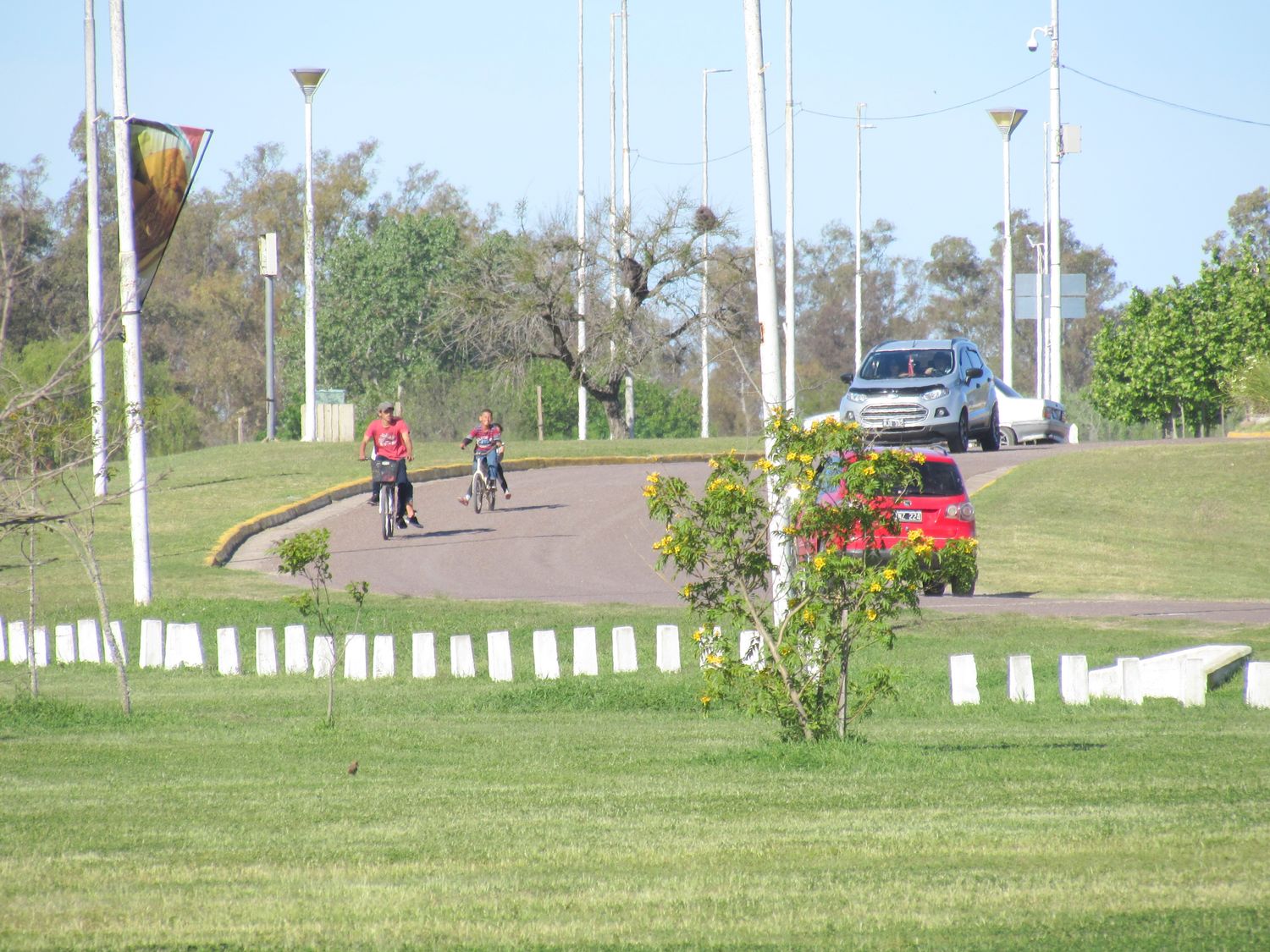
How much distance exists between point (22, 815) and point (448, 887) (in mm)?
2467

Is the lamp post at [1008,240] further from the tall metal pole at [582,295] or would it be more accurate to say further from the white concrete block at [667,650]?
the white concrete block at [667,650]

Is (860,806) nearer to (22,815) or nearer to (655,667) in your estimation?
(22,815)

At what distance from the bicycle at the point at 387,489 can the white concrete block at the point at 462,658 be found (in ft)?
32.1

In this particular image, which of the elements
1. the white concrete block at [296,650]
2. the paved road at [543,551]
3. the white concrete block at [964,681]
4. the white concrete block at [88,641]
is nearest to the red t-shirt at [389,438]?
the paved road at [543,551]

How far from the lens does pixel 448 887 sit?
580cm

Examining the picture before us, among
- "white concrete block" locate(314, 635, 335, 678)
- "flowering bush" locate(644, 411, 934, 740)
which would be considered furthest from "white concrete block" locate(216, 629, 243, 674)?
"flowering bush" locate(644, 411, 934, 740)

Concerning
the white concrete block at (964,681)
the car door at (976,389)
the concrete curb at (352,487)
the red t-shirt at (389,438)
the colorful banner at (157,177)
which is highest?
the colorful banner at (157,177)

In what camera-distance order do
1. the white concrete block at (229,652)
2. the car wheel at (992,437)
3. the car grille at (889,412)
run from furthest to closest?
the car wheel at (992,437) < the car grille at (889,412) < the white concrete block at (229,652)

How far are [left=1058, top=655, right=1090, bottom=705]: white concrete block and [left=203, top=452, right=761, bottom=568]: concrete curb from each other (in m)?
6.42

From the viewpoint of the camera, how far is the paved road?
61.1ft

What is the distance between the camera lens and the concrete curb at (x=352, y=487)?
23.6 metres

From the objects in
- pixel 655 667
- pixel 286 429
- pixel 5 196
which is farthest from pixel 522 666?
pixel 286 429

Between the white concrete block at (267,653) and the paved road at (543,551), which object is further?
the paved road at (543,551)

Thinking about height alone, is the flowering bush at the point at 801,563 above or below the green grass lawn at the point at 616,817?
above
